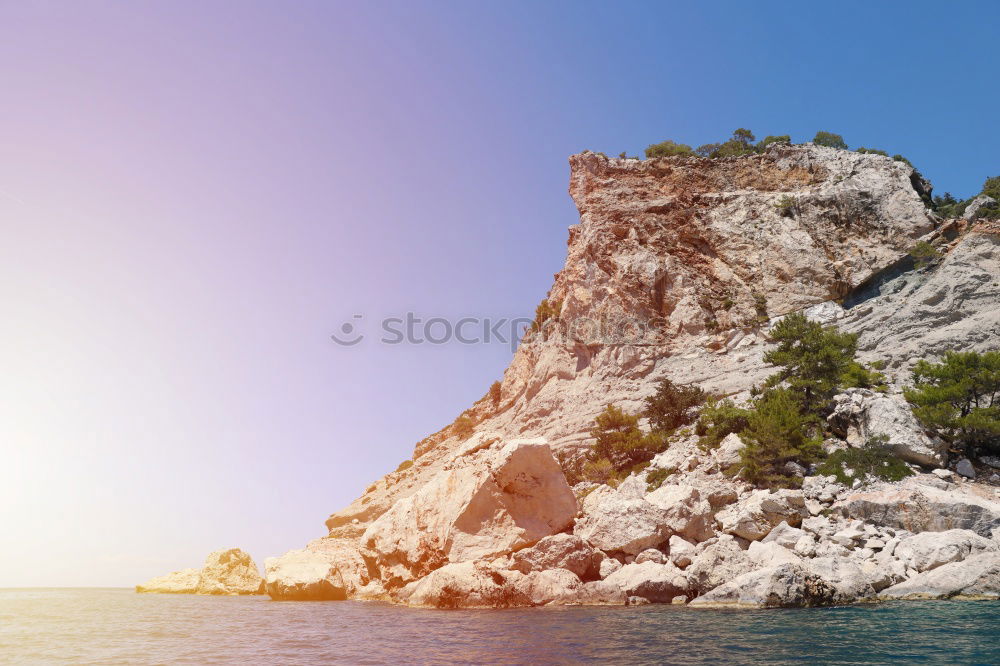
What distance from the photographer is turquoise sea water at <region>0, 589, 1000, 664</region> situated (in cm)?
1229

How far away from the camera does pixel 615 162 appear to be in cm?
6906

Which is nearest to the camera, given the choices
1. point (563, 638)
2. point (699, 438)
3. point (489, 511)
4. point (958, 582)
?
point (563, 638)

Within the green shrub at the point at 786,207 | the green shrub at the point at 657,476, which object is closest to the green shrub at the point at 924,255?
the green shrub at the point at 786,207

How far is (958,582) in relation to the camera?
60.2 ft

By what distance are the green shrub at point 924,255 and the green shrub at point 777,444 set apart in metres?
29.2

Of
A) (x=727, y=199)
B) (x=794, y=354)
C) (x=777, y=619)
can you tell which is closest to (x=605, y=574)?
(x=777, y=619)

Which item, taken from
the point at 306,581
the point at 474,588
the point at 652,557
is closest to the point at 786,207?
the point at 652,557

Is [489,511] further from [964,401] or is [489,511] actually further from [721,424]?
[964,401]

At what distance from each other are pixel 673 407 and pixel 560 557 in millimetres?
23827

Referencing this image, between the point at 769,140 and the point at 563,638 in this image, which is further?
the point at 769,140

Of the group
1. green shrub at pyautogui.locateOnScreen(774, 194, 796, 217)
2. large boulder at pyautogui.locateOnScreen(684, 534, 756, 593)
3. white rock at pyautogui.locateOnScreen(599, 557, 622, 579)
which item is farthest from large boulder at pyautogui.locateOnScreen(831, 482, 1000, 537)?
green shrub at pyautogui.locateOnScreen(774, 194, 796, 217)

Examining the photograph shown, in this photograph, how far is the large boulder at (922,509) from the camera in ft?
72.9

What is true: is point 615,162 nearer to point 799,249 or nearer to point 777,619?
point 799,249

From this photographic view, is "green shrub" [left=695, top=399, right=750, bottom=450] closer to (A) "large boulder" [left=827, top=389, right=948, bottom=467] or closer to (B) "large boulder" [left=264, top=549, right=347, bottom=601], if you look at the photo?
(A) "large boulder" [left=827, top=389, right=948, bottom=467]
